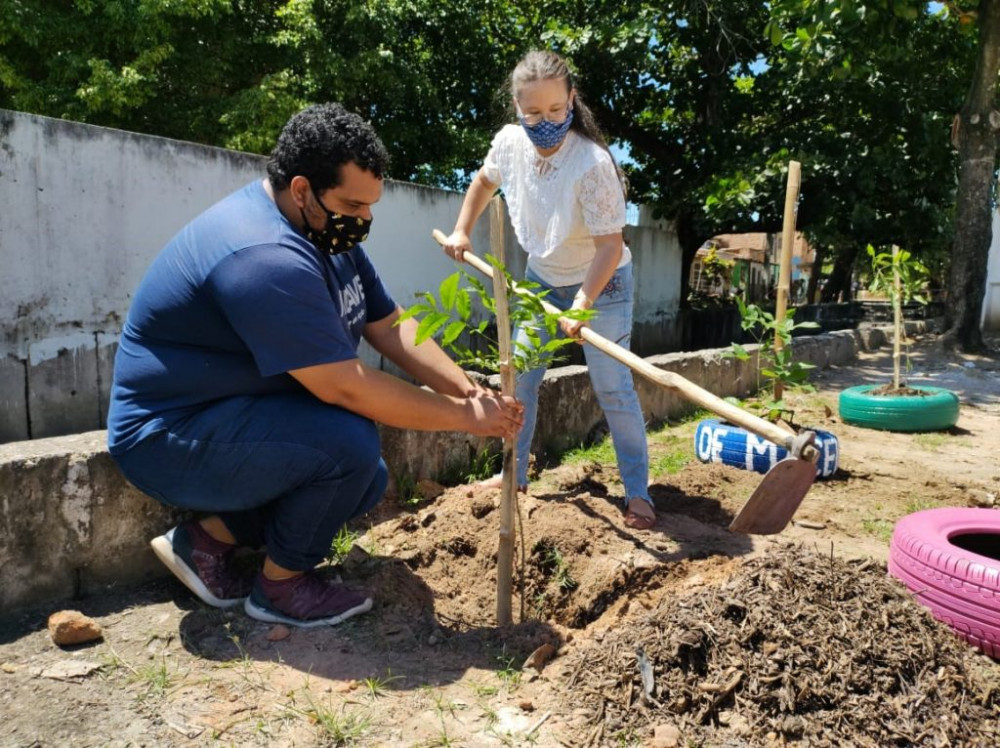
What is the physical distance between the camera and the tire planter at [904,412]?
210 inches

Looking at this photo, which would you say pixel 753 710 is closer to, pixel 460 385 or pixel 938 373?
pixel 460 385

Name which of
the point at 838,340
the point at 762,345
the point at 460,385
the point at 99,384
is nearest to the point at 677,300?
the point at 838,340

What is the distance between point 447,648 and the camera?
2.37 metres

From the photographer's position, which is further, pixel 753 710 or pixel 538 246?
pixel 538 246

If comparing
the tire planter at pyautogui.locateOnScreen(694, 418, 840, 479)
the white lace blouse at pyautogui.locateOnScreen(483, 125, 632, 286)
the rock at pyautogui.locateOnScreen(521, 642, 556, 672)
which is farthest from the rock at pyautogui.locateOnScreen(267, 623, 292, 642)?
the tire planter at pyautogui.locateOnScreen(694, 418, 840, 479)

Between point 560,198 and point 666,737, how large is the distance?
1.96m

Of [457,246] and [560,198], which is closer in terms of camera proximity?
[560,198]

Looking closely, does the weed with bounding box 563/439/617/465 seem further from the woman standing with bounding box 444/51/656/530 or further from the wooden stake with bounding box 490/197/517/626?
the wooden stake with bounding box 490/197/517/626

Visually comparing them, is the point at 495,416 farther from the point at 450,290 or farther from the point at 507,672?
the point at 507,672

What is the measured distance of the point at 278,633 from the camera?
2336mm

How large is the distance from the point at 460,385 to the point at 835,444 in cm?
244

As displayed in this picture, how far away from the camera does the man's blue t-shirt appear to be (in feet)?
6.97

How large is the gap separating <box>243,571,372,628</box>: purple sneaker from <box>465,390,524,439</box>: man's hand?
697 mm

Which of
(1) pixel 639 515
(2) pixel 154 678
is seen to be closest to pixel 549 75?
(1) pixel 639 515
